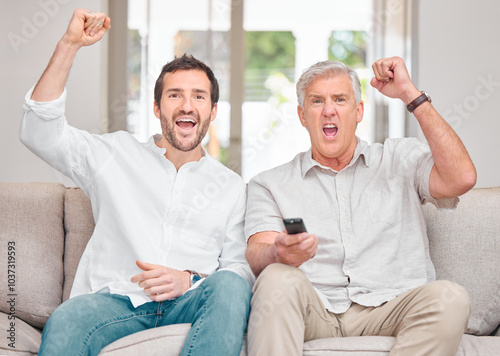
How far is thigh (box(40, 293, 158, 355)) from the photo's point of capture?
1475 mm

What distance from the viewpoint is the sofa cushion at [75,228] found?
79.0 inches

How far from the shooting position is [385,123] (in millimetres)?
3408

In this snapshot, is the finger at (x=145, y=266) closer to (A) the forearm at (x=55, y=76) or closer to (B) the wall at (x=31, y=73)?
(A) the forearm at (x=55, y=76)

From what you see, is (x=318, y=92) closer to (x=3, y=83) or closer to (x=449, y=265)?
(x=449, y=265)

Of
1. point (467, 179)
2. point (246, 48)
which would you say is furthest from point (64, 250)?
point (246, 48)

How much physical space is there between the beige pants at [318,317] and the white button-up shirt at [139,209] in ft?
0.90

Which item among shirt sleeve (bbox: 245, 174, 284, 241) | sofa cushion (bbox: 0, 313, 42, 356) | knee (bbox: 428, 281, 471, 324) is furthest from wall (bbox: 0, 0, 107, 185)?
knee (bbox: 428, 281, 471, 324)

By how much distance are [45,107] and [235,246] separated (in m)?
0.72

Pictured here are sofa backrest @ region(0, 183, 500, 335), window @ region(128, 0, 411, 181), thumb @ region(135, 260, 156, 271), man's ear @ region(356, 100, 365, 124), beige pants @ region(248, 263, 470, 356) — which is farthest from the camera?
window @ region(128, 0, 411, 181)

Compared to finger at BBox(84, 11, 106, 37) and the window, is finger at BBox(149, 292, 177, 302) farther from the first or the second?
the window

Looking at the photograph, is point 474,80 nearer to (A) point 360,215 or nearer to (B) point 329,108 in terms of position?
(B) point 329,108

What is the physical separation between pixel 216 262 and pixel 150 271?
0.30 metres

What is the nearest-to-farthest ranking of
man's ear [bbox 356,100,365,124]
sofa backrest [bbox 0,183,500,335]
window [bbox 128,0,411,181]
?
sofa backrest [bbox 0,183,500,335] < man's ear [bbox 356,100,365,124] < window [bbox 128,0,411,181]

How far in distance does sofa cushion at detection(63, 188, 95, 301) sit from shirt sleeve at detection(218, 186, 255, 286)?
0.51 m
